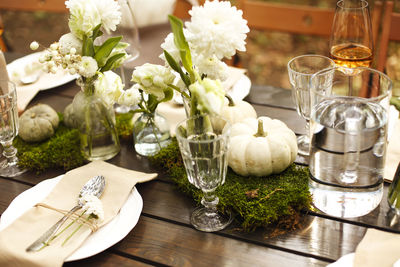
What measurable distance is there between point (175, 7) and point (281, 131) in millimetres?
1424

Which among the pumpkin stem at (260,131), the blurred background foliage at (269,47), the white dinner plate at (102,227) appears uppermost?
the pumpkin stem at (260,131)

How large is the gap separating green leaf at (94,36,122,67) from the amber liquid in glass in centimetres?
59

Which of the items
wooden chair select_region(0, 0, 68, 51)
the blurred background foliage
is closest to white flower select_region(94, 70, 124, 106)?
wooden chair select_region(0, 0, 68, 51)

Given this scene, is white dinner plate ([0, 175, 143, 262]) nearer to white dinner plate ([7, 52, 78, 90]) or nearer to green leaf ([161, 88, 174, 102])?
green leaf ([161, 88, 174, 102])

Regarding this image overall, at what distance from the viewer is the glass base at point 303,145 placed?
4.00ft

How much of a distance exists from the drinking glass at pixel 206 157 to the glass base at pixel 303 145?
1.03 ft

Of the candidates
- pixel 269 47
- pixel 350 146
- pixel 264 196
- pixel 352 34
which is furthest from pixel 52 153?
pixel 269 47

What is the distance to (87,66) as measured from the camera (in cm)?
108

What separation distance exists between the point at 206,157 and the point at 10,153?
2.03 feet

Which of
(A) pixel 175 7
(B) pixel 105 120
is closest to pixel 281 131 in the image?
(B) pixel 105 120

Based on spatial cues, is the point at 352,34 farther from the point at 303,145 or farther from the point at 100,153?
the point at 100,153

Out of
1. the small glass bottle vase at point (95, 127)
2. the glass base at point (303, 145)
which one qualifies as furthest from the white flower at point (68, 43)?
the glass base at point (303, 145)

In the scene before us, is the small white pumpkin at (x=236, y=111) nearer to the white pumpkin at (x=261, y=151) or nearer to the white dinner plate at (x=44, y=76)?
the white pumpkin at (x=261, y=151)

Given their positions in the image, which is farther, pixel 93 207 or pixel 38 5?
pixel 38 5
